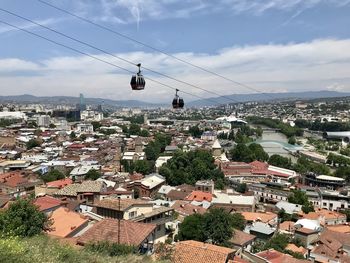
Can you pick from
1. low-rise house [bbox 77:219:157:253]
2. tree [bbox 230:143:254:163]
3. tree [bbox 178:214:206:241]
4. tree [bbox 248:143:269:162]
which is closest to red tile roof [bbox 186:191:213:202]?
tree [bbox 178:214:206:241]

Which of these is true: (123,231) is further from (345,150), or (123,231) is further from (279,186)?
(345,150)

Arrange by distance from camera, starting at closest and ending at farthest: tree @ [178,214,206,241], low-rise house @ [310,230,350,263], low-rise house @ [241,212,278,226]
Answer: tree @ [178,214,206,241] < low-rise house @ [310,230,350,263] < low-rise house @ [241,212,278,226]

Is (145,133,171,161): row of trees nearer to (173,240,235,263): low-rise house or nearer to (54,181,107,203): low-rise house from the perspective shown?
(54,181,107,203): low-rise house

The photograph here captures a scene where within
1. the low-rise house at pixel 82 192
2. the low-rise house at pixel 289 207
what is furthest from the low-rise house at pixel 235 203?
the low-rise house at pixel 82 192

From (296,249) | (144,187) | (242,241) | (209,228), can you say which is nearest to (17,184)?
(144,187)

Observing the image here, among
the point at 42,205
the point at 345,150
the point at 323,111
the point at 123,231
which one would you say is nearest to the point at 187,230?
the point at 123,231

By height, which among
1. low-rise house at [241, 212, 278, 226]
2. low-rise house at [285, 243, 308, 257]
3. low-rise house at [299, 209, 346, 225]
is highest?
low-rise house at [241, 212, 278, 226]
